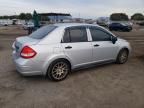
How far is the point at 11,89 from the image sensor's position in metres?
5.21

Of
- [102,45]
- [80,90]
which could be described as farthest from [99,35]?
[80,90]

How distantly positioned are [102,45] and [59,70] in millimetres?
1748

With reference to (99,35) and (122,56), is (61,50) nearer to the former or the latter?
(99,35)

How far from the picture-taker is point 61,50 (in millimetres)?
5578

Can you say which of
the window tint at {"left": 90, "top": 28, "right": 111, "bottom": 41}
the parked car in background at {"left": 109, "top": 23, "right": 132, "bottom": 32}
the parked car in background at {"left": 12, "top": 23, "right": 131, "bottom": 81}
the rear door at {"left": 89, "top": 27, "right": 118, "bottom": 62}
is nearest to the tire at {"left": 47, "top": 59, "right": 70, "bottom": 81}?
the parked car in background at {"left": 12, "top": 23, "right": 131, "bottom": 81}

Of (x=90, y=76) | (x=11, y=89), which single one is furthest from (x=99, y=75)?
(x=11, y=89)

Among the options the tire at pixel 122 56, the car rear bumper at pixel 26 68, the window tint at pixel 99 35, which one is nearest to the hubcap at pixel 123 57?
the tire at pixel 122 56

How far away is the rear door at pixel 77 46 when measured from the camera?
227 inches

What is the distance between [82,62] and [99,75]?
68 cm

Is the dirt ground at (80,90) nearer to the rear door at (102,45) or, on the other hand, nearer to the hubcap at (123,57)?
the rear door at (102,45)

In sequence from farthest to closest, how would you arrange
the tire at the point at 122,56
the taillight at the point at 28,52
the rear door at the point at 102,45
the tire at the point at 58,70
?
the tire at the point at 122,56
the rear door at the point at 102,45
the tire at the point at 58,70
the taillight at the point at 28,52

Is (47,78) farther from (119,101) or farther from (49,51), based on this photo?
(119,101)

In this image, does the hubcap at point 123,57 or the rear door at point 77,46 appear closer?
the rear door at point 77,46

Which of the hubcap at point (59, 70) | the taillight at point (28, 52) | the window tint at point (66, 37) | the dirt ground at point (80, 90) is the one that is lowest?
the dirt ground at point (80, 90)
